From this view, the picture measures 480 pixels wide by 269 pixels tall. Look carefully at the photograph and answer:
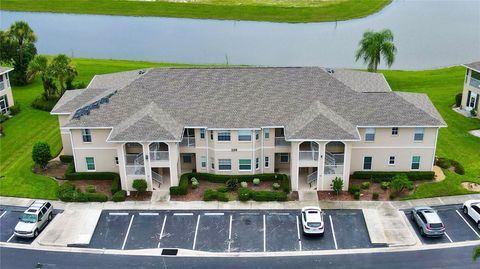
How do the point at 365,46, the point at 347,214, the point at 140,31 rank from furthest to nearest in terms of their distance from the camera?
1. the point at 140,31
2. the point at 365,46
3. the point at 347,214

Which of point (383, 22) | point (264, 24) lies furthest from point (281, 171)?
point (383, 22)

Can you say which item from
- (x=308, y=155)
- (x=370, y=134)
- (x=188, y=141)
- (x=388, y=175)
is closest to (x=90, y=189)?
(x=188, y=141)

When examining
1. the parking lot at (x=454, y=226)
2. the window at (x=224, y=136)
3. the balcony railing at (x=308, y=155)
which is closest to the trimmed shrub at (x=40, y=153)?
the window at (x=224, y=136)

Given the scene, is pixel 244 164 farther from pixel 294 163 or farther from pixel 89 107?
pixel 89 107

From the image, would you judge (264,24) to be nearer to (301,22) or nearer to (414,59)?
(301,22)

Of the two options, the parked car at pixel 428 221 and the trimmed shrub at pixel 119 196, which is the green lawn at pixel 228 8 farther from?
the parked car at pixel 428 221

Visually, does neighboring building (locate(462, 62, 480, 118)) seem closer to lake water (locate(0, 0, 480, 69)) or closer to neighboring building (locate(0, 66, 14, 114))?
lake water (locate(0, 0, 480, 69))
